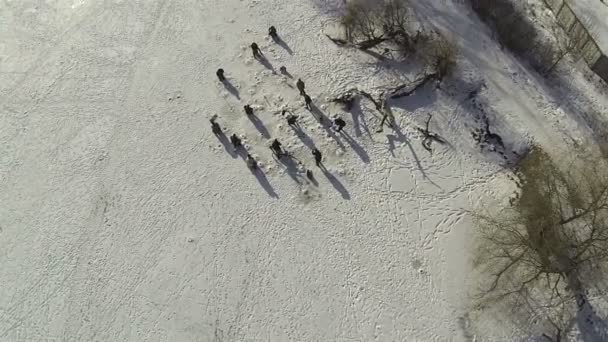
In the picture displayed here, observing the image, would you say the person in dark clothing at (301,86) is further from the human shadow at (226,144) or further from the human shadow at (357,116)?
the human shadow at (226,144)

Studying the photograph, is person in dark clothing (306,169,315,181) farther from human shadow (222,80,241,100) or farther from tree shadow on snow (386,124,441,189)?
human shadow (222,80,241,100)

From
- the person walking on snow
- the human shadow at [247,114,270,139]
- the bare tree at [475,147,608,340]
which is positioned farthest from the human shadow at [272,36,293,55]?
the bare tree at [475,147,608,340]

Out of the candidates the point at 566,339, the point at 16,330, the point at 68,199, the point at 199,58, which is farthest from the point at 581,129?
the point at 16,330

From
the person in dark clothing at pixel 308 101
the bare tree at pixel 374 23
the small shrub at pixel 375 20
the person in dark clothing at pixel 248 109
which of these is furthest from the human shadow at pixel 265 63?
the small shrub at pixel 375 20

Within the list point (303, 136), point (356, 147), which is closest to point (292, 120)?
point (303, 136)

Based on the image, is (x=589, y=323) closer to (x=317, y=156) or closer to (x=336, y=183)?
(x=336, y=183)

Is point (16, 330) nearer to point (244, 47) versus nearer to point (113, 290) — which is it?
point (113, 290)

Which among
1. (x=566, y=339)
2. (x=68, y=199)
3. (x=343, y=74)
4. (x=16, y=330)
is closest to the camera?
(x=566, y=339)
